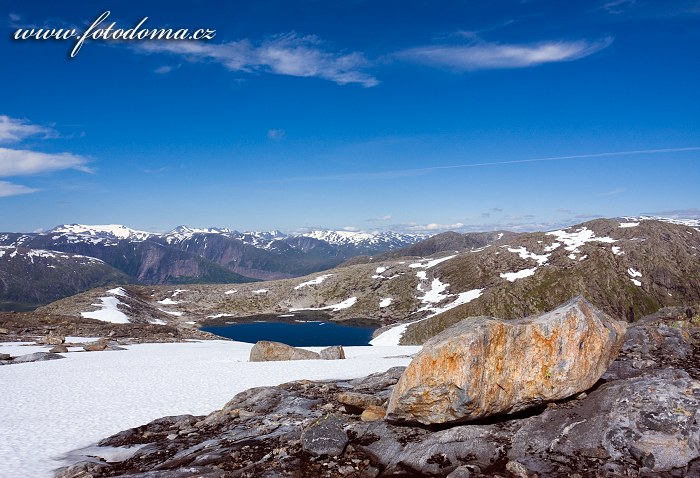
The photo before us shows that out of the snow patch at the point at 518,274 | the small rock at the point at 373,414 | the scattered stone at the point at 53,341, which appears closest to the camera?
the small rock at the point at 373,414

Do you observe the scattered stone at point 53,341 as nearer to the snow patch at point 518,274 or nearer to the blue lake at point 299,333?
the blue lake at point 299,333

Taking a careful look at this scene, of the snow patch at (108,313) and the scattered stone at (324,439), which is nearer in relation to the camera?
the scattered stone at (324,439)

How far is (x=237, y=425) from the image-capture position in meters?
18.0

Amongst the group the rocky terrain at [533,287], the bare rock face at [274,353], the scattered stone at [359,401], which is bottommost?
the rocky terrain at [533,287]

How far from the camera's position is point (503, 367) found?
1332 centimetres

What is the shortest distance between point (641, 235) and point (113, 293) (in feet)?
754

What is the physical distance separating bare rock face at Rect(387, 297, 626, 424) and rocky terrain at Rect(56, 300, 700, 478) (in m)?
0.12

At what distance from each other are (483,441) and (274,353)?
30.9 meters

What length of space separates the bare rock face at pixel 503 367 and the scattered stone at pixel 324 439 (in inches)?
81.9

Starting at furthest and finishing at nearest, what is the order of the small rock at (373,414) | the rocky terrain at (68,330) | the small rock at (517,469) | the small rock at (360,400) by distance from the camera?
the rocky terrain at (68,330) → the small rock at (360,400) → the small rock at (373,414) → the small rock at (517,469)

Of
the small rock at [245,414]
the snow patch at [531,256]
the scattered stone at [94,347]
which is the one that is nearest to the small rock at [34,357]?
the scattered stone at [94,347]

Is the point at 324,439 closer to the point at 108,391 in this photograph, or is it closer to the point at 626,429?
the point at 626,429

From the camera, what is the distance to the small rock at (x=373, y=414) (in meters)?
15.6

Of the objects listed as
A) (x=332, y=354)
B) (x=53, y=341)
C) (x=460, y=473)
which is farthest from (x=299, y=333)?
(x=460, y=473)
